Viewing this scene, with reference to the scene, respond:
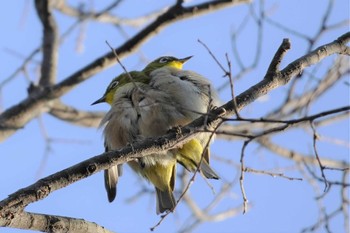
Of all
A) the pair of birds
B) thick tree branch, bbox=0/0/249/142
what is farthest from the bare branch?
the pair of birds

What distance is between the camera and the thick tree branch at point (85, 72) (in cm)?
609

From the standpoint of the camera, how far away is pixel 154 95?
459cm

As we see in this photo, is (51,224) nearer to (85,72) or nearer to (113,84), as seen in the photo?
(113,84)

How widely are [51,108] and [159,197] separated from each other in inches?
90.5

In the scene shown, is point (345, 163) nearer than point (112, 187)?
No

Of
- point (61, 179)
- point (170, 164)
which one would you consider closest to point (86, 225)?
point (61, 179)

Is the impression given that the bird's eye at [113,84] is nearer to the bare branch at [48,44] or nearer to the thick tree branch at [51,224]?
the bare branch at [48,44]

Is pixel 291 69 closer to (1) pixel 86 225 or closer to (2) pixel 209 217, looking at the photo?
(1) pixel 86 225

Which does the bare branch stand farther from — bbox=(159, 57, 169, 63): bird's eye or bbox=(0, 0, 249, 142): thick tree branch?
bbox=(159, 57, 169, 63): bird's eye

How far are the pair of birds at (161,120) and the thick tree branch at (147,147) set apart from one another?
3.19 feet

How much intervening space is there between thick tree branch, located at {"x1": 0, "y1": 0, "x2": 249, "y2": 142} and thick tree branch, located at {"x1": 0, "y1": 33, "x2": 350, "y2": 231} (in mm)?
2723

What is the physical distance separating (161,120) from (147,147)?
133 centimetres

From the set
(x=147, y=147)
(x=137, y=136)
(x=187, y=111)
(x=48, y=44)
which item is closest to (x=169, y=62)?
(x=48, y=44)

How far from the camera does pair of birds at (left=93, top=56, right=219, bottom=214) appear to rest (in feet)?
14.7
